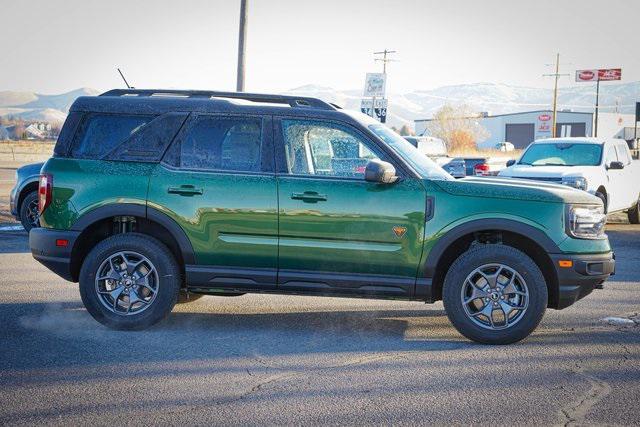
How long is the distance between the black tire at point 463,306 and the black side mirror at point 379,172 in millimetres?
869

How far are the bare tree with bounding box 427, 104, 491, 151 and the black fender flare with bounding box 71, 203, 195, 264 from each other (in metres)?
103

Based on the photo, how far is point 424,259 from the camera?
6.41 m

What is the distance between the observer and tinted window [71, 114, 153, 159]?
6.90 metres

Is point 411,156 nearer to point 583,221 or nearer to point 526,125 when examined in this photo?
point 583,221

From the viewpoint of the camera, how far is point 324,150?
6.72m

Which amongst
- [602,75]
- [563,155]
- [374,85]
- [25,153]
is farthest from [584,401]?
[602,75]

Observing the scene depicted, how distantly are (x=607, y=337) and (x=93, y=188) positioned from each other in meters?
4.47

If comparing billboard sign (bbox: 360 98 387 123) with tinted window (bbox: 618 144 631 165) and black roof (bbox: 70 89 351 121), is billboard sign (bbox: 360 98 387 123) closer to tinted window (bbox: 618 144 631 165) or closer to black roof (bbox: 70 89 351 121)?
tinted window (bbox: 618 144 631 165)

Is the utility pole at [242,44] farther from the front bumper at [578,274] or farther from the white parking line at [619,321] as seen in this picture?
the front bumper at [578,274]

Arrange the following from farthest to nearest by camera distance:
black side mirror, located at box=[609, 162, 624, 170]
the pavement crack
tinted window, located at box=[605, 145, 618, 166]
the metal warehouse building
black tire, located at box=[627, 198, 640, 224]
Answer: the metal warehouse building
black tire, located at box=[627, 198, 640, 224]
tinted window, located at box=[605, 145, 618, 166]
black side mirror, located at box=[609, 162, 624, 170]
the pavement crack

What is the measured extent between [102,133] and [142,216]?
2.75 feet

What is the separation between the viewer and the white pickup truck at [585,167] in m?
14.5

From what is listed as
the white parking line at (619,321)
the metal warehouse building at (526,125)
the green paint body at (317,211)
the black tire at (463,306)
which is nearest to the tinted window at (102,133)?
the green paint body at (317,211)

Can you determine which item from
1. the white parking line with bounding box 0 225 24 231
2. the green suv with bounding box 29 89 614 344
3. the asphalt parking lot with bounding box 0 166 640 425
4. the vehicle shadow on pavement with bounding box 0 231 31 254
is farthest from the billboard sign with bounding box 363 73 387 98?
the green suv with bounding box 29 89 614 344
